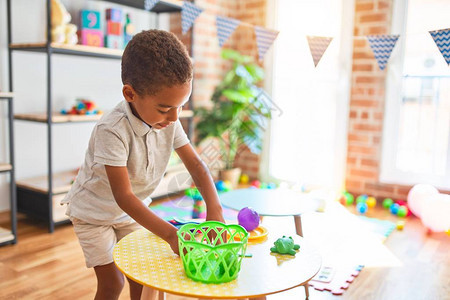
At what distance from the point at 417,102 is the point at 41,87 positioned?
8.72 feet

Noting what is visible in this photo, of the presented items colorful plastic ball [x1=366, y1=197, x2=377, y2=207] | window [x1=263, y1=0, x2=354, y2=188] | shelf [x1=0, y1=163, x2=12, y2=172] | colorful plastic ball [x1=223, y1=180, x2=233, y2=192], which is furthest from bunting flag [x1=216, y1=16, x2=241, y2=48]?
colorful plastic ball [x1=366, y1=197, x2=377, y2=207]

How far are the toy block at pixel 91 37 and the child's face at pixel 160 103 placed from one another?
1.84 m

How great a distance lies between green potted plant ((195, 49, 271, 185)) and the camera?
3.73 m

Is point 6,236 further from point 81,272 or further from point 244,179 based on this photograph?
point 244,179

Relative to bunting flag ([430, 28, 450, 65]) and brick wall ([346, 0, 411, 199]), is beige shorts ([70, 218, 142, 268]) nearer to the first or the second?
bunting flag ([430, 28, 450, 65])

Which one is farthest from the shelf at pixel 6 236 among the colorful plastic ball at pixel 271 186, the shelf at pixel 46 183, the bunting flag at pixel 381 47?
the bunting flag at pixel 381 47

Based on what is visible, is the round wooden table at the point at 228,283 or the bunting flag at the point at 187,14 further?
the bunting flag at the point at 187,14

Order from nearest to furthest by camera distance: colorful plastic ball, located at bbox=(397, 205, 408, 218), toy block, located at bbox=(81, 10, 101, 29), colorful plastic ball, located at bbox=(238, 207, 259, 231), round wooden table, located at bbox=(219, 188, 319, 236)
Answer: colorful plastic ball, located at bbox=(238, 207, 259, 231), round wooden table, located at bbox=(219, 188, 319, 236), toy block, located at bbox=(81, 10, 101, 29), colorful plastic ball, located at bbox=(397, 205, 408, 218)

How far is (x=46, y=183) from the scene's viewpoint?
2.72m

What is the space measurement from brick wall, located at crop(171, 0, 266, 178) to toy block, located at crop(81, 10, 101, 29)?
955 millimetres

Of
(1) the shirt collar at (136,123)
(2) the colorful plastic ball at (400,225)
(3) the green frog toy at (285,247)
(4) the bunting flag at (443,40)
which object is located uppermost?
(4) the bunting flag at (443,40)

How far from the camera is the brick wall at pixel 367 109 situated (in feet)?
11.1

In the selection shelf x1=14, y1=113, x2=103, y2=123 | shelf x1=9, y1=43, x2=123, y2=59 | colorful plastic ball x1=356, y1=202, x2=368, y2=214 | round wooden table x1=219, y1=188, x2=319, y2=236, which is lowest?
colorful plastic ball x1=356, y1=202, x2=368, y2=214

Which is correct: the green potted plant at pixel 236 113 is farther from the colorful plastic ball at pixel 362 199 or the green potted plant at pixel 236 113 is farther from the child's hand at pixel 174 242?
the child's hand at pixel 174 242
